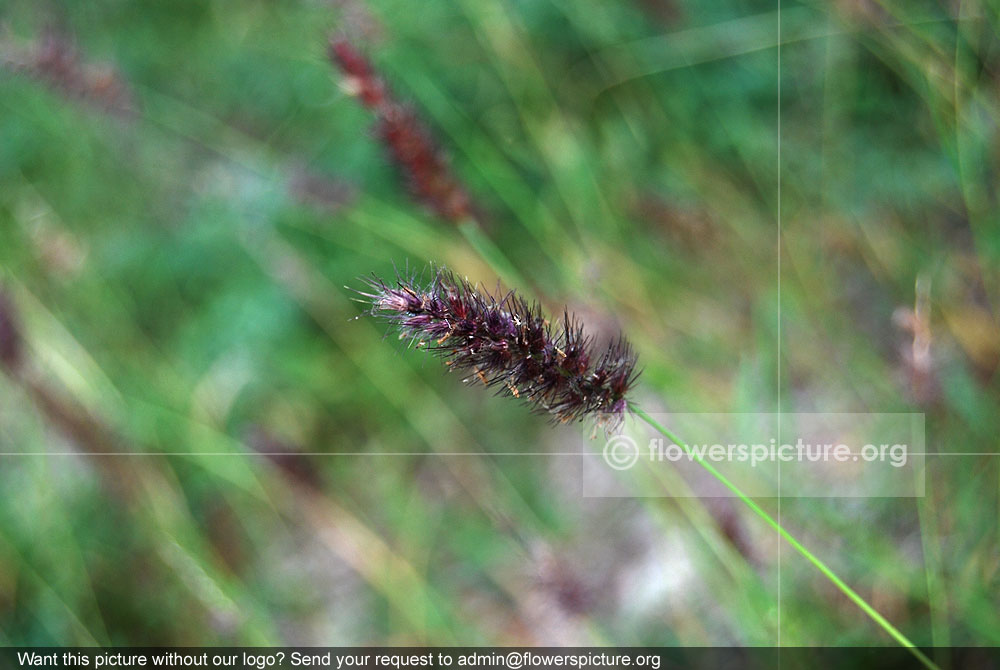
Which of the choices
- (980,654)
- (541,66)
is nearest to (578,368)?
(980,654)

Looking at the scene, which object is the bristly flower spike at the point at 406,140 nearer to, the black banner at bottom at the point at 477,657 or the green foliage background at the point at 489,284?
the green foliage background at the point at 489,284

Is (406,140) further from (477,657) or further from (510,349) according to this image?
(477,657)

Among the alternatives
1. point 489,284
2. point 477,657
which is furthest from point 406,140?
point 477,657

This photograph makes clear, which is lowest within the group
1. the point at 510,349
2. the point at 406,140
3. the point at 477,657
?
the point at 477,657

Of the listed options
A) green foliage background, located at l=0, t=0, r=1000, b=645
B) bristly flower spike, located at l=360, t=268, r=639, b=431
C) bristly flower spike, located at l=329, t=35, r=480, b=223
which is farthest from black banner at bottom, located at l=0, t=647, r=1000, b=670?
bristly flower spike, located at l=329, t=35, r=480, b=223

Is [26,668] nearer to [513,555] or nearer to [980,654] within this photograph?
[513,555]

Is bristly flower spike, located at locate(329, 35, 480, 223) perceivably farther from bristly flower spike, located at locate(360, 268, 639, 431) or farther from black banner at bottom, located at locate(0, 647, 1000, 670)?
black banner at bottom, located at locate(0, 647, 1000, 670)

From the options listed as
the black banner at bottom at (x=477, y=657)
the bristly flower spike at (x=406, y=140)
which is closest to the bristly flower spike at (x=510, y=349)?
the bristly flower spike at (x=406, y=140)
